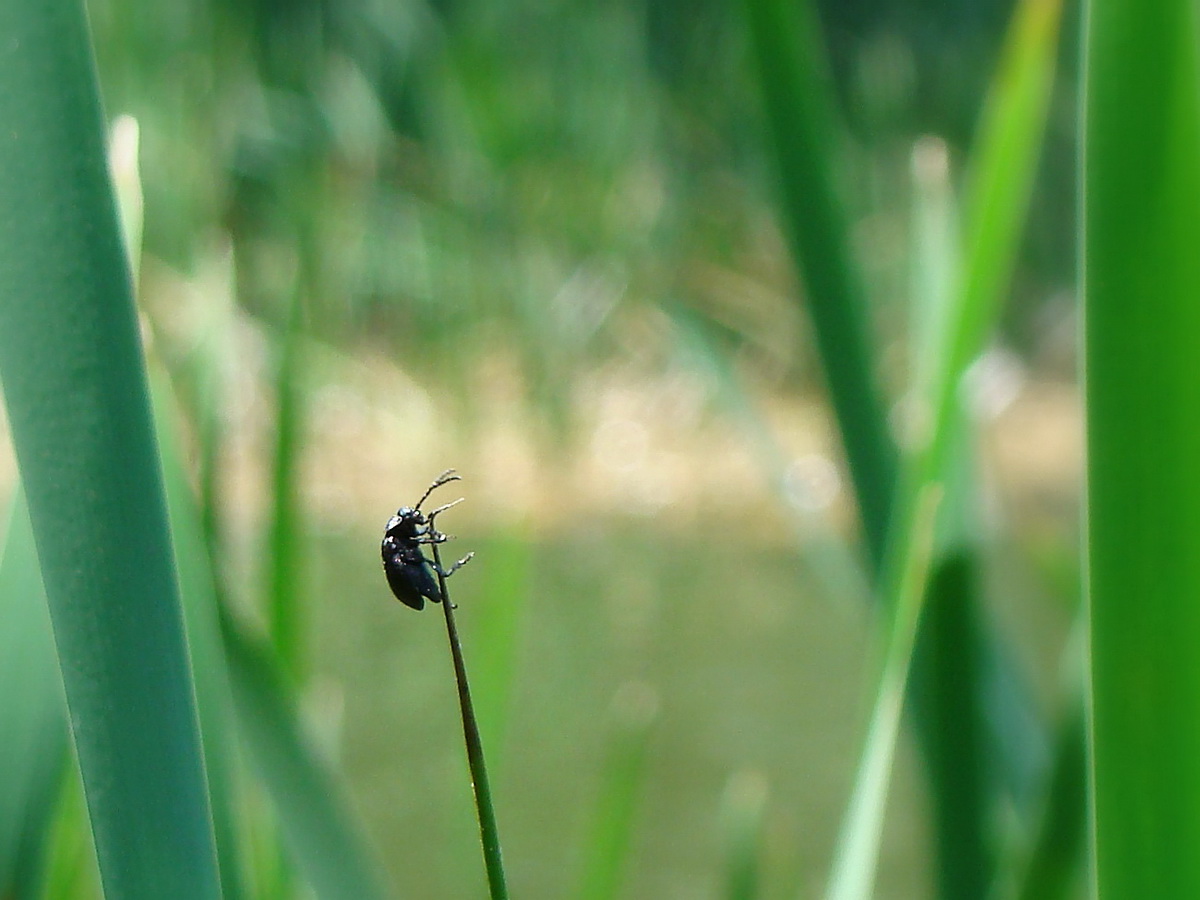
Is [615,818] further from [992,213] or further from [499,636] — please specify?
[992,213]

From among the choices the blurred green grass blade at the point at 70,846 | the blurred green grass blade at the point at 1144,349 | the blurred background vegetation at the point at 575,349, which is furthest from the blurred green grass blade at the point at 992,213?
the blurred background vegetation at the point at 575,349

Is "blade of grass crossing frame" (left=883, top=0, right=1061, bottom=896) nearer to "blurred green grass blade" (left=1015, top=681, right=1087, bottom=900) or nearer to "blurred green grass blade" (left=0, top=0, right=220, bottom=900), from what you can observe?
"blurred green grass blade" (left=1015, top=681, right=1087, bottom=900)

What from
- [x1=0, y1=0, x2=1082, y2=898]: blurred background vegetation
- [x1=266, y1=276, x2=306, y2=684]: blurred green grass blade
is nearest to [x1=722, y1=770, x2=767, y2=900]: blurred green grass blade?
[x1=266, y1=276, x2=306, y2=684]: blurred green grass blade

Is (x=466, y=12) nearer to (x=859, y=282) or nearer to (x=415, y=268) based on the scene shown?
(x=415, y=268)

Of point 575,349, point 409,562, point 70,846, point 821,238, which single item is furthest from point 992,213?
point 575,349

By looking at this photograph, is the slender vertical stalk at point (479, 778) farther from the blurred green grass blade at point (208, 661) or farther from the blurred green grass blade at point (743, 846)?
the blurred green grass blade at point (743, 846)
